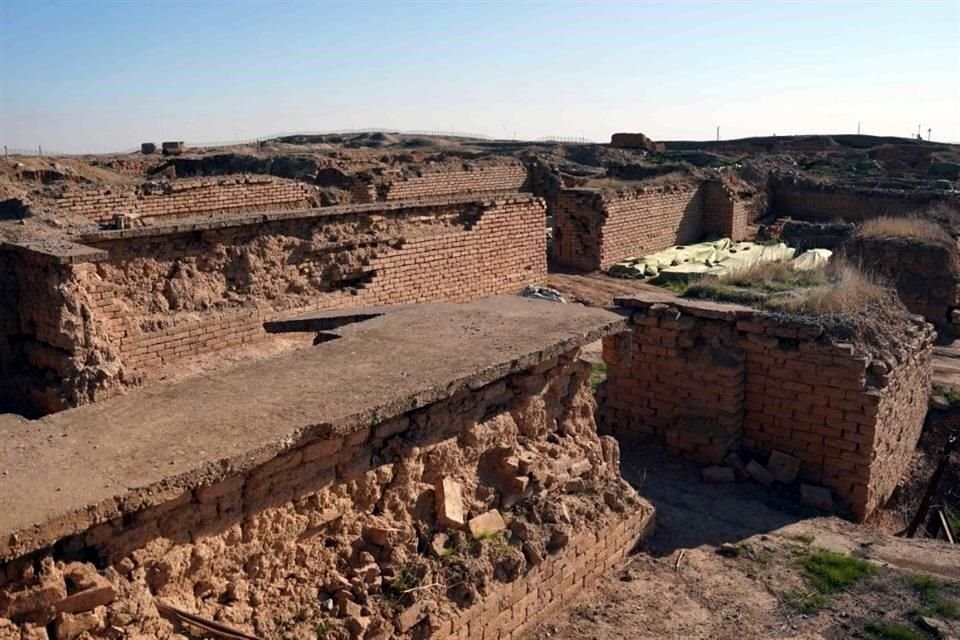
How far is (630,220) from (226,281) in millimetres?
10769

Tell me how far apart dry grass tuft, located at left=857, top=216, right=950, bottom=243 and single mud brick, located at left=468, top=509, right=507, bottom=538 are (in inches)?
452

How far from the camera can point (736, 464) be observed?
7180 mm

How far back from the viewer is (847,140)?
41.2 metres

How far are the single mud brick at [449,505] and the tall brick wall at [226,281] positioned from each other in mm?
4379

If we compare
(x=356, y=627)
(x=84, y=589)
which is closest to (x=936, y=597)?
(x=356, y=627)

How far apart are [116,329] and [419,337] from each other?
4.13 m

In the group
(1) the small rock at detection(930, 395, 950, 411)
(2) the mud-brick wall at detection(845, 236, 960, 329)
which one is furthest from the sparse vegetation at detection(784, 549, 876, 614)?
(2) the mud-brick wall at detection(845, 236, 960, 329)

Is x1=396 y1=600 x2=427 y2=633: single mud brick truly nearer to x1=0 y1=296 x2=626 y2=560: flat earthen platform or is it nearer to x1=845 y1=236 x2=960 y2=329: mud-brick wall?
x1=0 y1=296 x2=626 y2=560: flat earthen platform

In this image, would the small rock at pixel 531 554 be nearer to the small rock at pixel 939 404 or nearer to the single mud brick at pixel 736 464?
the single mud brick at pixel 736 464

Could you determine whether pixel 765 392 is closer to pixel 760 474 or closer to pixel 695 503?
pixel 760 474

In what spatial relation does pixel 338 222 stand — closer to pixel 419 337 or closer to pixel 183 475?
pixel 419 337

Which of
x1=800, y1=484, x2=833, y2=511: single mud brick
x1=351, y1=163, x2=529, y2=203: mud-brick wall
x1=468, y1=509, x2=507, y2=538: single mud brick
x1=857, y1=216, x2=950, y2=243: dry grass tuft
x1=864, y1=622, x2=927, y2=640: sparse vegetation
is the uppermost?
x1=351, y1=163, x2=529, y2=203: mud-brick wall

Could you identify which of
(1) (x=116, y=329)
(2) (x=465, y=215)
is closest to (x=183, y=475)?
(1) (x=116, y=329)

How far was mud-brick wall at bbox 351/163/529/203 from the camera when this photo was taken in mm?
16062
